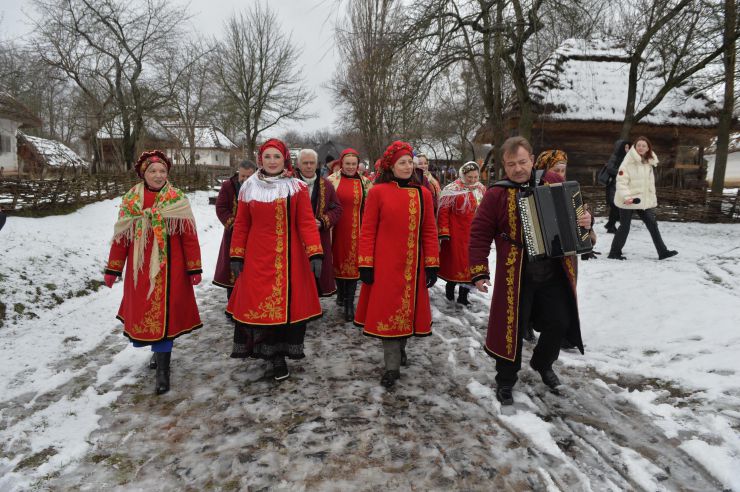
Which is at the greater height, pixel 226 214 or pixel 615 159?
pixel 615 159

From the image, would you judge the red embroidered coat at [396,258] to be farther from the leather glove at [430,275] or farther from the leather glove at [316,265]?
the leather glove at [316,265]

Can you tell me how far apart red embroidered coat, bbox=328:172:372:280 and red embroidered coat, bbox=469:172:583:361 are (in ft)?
7.97

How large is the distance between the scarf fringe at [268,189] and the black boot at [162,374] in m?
1.34

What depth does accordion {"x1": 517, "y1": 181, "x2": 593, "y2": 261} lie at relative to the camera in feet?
9.19

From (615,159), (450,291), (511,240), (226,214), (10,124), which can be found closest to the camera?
(511,240)

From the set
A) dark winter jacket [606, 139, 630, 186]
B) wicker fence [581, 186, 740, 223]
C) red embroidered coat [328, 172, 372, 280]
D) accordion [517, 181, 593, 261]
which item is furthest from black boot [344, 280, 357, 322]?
wicker fence [581, 186, 740, 223]

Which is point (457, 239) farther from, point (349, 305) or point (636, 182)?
point (636, 182)

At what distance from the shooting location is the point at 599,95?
49.5ft

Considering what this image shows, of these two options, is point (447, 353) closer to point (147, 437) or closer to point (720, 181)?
point (147, 437)

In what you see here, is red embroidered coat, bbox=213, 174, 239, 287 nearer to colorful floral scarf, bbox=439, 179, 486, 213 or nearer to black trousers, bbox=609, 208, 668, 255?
colorful floral scarf, bbox=439, 179, 486, 213

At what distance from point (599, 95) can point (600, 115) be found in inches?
49.1

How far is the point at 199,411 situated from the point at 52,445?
84 cm

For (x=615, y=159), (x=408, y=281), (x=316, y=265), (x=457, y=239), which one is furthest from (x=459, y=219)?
(x=615, y=159)

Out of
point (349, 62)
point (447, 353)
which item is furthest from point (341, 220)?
point (349, 62)
